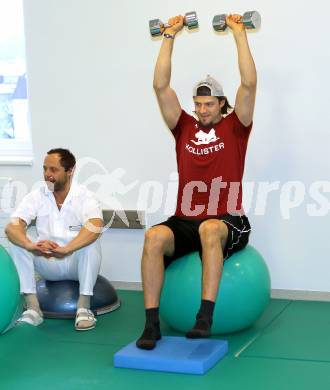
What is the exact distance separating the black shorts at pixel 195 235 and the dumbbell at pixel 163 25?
42.6 inches

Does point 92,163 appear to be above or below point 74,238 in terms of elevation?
above

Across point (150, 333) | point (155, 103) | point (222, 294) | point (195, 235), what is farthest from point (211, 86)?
point (150, 333)

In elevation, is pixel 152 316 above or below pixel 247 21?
below

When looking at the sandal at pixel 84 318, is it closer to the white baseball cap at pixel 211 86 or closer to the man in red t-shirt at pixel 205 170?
the man in red t-shirt at pixel 205 170

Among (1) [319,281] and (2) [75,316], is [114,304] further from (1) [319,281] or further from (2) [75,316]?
(1) [319,281]

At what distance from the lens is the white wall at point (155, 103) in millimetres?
4430

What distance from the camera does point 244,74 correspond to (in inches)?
150

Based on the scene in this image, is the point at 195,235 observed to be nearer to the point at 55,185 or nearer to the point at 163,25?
the point at 55,185

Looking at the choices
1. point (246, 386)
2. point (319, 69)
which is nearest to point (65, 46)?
point (319, 69)

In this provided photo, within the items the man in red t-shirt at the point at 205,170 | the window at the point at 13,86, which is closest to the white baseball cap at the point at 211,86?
the man in red t-shirt at the point at 205,170

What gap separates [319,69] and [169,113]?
3.29 ft

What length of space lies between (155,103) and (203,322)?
1931 millimetres

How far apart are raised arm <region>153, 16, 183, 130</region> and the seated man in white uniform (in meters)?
0.71

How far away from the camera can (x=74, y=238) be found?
14.0 feet
